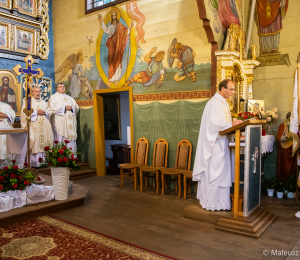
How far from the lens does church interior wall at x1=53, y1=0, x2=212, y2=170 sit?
6234mm

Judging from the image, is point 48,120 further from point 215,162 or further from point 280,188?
point 280,188

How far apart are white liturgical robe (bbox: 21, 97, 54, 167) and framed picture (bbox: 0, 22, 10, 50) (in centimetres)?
174

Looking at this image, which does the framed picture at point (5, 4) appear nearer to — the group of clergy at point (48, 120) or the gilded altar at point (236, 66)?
the group of clergy at point (48, 120)


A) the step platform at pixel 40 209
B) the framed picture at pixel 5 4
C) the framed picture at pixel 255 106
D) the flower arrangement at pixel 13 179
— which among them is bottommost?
the step platform at pixel 40 209

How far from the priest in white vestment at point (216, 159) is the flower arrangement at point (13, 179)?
2.78m

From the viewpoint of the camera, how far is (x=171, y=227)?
4.35 metres

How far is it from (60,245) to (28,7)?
24.9ft

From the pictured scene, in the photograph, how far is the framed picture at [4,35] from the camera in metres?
8.16

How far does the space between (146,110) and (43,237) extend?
393 cm

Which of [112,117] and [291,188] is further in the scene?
[112,117]

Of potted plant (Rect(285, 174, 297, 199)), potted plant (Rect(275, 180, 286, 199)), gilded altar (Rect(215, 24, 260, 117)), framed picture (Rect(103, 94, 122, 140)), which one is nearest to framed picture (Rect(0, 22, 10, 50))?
framed picture (Rect(103, 94, 122, 140))

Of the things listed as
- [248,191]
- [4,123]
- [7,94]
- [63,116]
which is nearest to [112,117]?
[63,116]

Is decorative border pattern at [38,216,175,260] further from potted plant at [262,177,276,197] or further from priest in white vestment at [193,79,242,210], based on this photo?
potted plant at [262,177,276,197]

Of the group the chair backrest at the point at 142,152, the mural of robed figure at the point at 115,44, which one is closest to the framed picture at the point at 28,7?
the mural of robed figure at the point at 115,44
